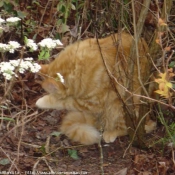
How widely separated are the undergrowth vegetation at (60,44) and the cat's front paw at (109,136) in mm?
321

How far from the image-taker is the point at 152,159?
3133mm

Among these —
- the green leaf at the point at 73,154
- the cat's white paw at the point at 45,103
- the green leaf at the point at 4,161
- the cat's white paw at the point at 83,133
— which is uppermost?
the cat's white paw at the point at 45,103

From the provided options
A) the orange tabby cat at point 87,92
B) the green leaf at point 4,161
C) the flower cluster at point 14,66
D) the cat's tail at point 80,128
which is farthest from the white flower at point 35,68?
the cat's tail at point 80,128

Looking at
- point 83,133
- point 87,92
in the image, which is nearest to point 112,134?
point 83,133

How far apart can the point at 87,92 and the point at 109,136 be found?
0.40 meters

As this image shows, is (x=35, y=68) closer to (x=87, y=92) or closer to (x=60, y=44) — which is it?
(x=60, y=44)

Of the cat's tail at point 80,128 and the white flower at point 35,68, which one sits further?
the cat's tail at point 80,128

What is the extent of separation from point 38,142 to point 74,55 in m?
0.71

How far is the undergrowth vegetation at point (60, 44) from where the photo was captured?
229 cm

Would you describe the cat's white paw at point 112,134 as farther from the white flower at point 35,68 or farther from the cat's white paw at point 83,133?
the white flower at point 35,68

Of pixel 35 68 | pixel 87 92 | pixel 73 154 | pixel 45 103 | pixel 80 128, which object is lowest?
pixel 73 154

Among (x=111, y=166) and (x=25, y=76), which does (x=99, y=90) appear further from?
(x=25, y=76)

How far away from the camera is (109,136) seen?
343 centimetres

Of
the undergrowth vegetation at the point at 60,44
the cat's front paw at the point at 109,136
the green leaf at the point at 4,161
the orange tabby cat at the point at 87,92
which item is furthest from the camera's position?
the cat's front paw at the point at 109,136
